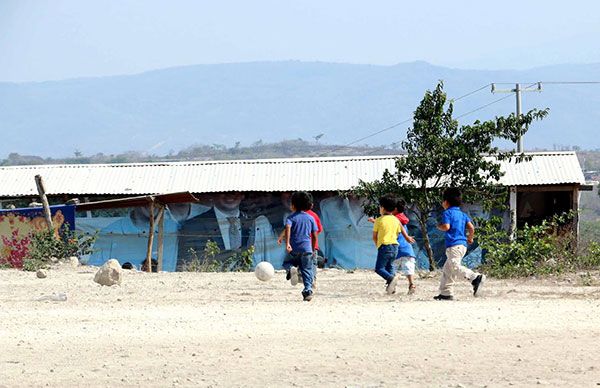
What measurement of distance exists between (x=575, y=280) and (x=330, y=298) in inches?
166

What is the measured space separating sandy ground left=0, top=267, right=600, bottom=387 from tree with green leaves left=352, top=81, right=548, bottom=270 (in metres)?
8.11

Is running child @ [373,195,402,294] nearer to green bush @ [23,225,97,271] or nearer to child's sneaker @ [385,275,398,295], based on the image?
child's sneaker @ [385,275,398,295]

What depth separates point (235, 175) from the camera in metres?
31.5

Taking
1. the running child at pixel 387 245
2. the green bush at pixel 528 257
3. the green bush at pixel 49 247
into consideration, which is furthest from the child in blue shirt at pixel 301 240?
the green bush at pixel 49 247

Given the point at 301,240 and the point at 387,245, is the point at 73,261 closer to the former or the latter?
the point at 301,240

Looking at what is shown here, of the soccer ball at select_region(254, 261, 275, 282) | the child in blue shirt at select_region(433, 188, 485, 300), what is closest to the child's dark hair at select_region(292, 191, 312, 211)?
the child in blue shirt at select_region(433, 188, 485, 300)

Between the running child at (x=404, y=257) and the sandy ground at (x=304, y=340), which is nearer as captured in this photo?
the sandy ground at (x=304, y=340)

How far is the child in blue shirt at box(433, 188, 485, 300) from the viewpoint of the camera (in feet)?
48.7

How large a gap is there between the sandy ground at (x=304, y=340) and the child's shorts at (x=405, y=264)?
0.32 m

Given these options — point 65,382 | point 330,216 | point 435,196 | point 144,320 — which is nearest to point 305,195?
point 144,320

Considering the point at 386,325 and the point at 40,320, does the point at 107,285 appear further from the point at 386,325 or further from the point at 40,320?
the point at 386,325

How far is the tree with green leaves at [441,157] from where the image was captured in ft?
79.2

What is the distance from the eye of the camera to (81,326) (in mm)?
12391

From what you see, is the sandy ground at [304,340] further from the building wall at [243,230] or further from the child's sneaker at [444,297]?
the building wall at [243,230]
